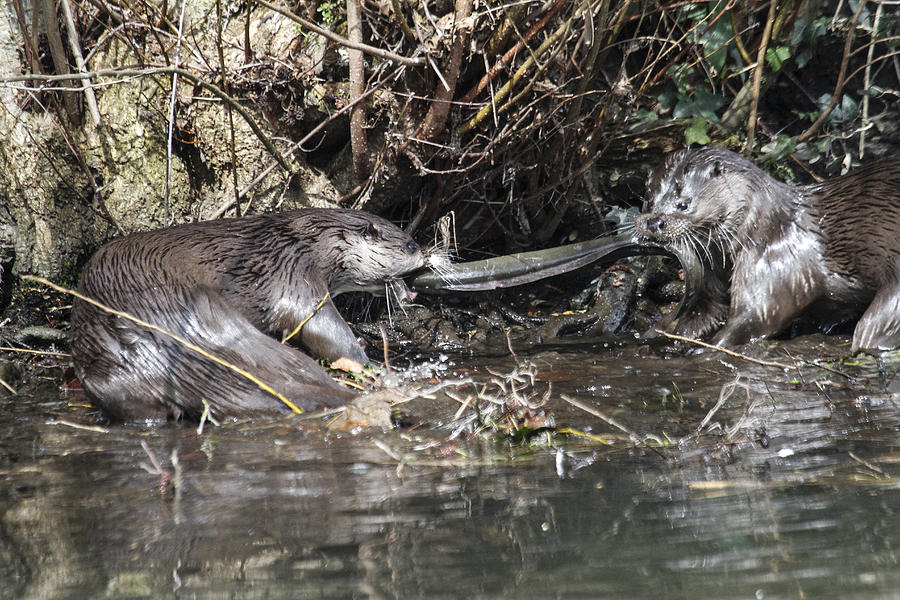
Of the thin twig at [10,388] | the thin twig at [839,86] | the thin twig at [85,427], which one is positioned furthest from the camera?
the thin twig at [839,86]

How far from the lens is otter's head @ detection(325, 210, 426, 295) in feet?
12.1

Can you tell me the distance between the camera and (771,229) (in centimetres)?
379

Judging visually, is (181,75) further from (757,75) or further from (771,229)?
(757,75)

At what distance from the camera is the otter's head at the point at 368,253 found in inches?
145

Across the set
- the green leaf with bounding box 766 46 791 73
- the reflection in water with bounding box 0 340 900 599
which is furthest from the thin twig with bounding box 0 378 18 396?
the green leaf with bounding box 766 46 791 73

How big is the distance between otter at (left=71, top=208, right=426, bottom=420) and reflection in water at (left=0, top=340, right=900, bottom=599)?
0.67 feet

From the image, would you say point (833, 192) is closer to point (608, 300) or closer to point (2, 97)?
point (608, 300)

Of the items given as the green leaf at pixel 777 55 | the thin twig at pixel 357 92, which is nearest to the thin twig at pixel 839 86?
the green leaf at pixel 777 55

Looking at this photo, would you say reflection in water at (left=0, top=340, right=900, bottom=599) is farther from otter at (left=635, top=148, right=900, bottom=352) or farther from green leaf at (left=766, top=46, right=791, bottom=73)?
green leaf at (left=766, top=46, right=791, bottom=73)

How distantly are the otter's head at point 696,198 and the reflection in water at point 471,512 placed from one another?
1.27 meters

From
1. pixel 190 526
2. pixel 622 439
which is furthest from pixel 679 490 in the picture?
pixel 190 526

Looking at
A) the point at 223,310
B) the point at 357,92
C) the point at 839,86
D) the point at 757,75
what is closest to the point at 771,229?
the point at 757,75

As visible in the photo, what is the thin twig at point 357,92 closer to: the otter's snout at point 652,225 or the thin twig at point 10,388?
the otter's snout at point 652,225

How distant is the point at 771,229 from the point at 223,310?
2.28m
